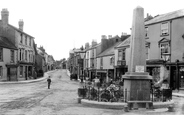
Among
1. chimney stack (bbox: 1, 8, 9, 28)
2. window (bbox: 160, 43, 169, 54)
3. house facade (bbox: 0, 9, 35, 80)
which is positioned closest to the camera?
window (bbox: 160, 43, 169, 54)

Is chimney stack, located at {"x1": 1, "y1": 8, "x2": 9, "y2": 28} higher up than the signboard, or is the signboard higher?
chimney stack, located at {"x1": 1, "y1": 8, "x2": 9, "y2": 28}

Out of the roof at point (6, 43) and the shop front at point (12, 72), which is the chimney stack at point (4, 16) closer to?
the roof at point (6, 43)

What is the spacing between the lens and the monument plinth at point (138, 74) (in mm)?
13008

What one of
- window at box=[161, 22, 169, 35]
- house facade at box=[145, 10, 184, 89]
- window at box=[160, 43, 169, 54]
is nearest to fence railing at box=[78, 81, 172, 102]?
house facade at box=[145, 10, 184, 89]

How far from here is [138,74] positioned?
13227 millimetres

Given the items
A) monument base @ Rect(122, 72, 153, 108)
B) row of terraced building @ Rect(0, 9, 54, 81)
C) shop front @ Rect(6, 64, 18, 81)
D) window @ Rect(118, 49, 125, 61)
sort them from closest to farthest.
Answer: monument base @ Rect(122, 72, 153, 108)
window @ Rect(118, 49, 125, 61)
row of terraced building @ Rect(0, 9, 54, 81)
shop front @ Rect(6, 64, 18, 81)

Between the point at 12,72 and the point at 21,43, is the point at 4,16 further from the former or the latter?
the point at 12,72

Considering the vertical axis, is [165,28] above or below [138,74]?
above

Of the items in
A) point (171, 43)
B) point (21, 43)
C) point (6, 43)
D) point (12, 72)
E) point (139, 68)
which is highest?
point (21, 43)

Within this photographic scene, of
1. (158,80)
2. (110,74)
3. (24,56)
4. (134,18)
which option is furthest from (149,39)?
(24,56)

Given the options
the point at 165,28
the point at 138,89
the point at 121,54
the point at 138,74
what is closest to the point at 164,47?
the point at 165,28

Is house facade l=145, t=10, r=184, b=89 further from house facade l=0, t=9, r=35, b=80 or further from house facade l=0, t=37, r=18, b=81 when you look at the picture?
house facade l=0, t=9, r=35, b=80

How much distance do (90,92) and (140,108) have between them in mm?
3592

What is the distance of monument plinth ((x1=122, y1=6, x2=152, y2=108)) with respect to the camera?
13.0m
